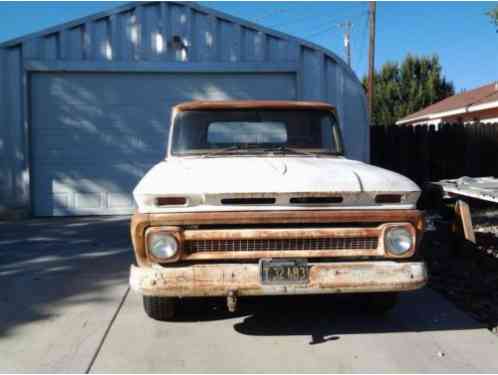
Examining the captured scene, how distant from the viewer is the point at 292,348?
12.6ft

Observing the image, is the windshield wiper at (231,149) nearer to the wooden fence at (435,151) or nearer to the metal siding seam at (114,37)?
the metal siding seam at (114,37)

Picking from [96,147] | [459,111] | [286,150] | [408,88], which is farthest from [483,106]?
[408,88]

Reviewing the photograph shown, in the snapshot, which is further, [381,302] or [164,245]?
[381,302]

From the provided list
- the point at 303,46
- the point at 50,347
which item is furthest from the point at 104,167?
the point at 50,347

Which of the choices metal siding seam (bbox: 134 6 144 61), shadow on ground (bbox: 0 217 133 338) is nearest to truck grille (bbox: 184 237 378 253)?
shadow on ground (bbox: 0 217 133 338)

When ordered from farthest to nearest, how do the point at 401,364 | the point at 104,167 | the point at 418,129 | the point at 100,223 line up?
the point at 418,129
the point at 104,167
the point at 100,223
the point at 401,364

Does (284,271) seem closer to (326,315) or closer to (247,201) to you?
(247,201)

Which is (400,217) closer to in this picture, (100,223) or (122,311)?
(122,311)

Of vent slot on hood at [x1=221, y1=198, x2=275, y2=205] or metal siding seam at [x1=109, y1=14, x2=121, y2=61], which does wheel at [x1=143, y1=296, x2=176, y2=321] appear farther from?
metal siding seam at [x1=109, y1=14, x2=121, y2=61]

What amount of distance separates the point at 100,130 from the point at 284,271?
23.5 feet

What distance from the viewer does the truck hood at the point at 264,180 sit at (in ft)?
11.8

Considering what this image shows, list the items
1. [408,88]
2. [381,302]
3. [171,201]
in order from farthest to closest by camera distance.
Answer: [408,88]
[381,302]
[171,201]

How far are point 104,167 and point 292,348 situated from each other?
273 inches

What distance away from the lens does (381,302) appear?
446cm
